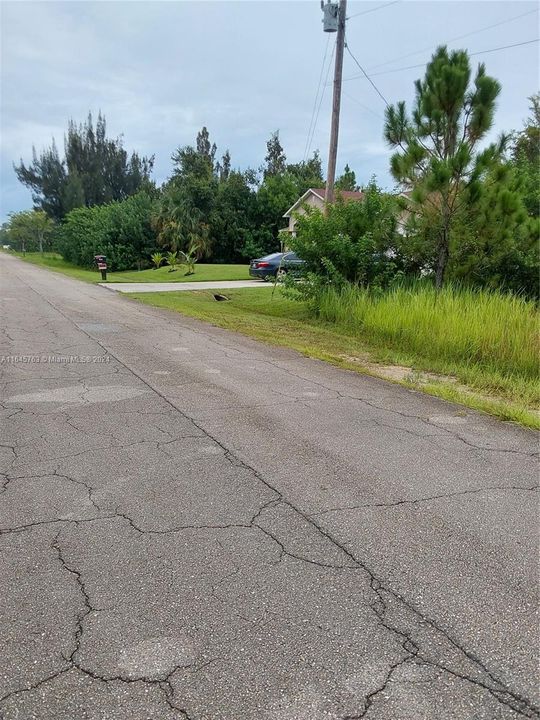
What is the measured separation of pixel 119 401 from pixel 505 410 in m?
4.17

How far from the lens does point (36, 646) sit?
2.12 meters

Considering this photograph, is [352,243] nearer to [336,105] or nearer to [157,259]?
[336,105]

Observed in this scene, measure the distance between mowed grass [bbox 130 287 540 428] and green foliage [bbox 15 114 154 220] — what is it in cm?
6321

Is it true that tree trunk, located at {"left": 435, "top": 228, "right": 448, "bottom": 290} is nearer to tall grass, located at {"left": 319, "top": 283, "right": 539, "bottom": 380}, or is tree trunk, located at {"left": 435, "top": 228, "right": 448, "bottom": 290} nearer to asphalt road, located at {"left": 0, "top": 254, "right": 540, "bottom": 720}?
tall grass, located at {"left": 319, "top": 283, "right": 539, "bottom": 380}

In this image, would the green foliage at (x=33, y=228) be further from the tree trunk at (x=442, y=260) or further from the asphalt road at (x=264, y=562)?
the asphalt road at (x=264, y=562)

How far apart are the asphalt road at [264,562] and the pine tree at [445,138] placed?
665 cm

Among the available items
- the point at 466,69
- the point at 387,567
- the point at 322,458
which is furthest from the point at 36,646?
the point at 466,69

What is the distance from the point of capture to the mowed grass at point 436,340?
6653 millimetres

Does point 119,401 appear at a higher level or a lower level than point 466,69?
lower

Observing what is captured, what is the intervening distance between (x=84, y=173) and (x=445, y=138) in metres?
68.4

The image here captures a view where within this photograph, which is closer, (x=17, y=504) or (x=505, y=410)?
(x=17, y=504)

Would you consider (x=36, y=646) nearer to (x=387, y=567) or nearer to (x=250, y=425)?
(x=387, y=567)

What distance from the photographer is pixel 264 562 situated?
2.72 m

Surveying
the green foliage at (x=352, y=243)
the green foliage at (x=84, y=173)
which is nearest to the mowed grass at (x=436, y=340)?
the green foliage at (x=352, y=243)
